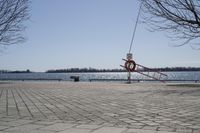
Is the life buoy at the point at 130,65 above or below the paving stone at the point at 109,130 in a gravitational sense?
above

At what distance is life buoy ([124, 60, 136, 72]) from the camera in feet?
95.4

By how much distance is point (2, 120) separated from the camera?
25.5 ft

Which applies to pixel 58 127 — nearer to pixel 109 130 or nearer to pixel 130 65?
pixel 109 130

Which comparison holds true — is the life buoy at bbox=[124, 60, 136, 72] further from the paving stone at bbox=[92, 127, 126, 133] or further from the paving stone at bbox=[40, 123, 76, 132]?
the paving stone at bbox=[92, 127, 126, 133]

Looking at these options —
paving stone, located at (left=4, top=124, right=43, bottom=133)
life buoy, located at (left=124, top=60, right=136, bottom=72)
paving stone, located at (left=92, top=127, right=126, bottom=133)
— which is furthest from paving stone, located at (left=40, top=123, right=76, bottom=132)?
life buoy, located at (left=124, top=60, right=136, bottom=72)

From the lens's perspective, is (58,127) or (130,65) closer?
(58,127)

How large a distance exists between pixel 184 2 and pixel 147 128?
1336 cm

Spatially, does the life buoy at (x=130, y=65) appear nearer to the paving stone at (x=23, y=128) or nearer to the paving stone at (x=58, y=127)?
the paving stone at (x=58, y=127)

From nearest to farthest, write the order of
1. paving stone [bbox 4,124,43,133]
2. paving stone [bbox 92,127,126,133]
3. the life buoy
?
paving stone [bbox 92,127,126,133] < paving stone [bbox 4,124,43,133] < the life buoy

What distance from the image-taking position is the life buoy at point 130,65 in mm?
29078

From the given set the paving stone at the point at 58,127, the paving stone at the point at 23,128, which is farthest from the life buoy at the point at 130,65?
the paving stone at the point at 23,128

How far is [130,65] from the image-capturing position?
96.1ft

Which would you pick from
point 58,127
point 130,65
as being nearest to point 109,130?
point 58,127

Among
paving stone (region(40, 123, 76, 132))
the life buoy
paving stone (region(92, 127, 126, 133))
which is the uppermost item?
the life buoy
